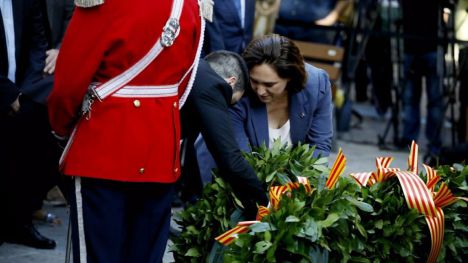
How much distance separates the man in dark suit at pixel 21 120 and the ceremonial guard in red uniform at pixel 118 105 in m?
1.53

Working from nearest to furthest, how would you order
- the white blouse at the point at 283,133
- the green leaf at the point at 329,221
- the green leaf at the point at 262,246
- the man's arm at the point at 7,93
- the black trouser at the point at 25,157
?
the green leaf at the point at 262,246 → the green leaf at the point at 329,221 → the white blouse at the point at 283,133 → the man's arm at the point at 7,93 → the black trouser at the point at 25,157

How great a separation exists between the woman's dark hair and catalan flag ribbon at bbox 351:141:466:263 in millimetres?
711

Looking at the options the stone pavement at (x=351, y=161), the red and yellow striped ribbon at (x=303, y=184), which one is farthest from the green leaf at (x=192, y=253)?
the stone pavement at (x=351, y=161)

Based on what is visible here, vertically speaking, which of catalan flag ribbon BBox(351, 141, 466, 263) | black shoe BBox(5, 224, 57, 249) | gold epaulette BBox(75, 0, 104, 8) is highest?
gold epaulette BBox(75, 0, 104, 8)

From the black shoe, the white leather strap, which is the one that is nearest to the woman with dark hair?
the white leather strap

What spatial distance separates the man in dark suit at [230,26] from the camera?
22.6ft

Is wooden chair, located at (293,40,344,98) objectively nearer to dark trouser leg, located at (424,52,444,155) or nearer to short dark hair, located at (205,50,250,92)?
dark trouser leg, located at (424,52,444,155)

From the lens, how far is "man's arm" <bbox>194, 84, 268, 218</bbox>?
151 inches

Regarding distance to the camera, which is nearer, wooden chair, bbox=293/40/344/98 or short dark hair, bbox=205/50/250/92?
short dark hair, bbox=205/50/250/92

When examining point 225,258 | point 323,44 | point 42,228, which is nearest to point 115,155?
point 225,258

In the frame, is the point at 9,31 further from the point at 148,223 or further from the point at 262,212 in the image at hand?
the point at 262,212

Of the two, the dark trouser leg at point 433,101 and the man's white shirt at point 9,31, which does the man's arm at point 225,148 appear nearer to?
the man's white shirt at point 9,31

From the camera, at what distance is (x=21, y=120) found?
533cm

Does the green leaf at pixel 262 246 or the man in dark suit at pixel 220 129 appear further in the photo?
the man in dark suit at pixel 220 129
